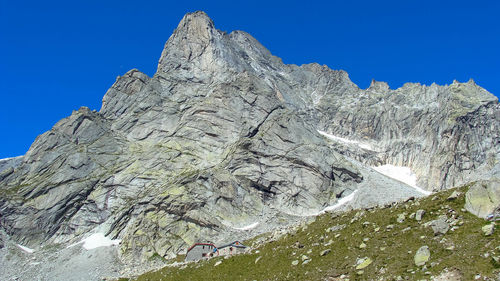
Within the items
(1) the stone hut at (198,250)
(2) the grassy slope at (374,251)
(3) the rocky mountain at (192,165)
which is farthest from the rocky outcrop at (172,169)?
(2) the grassy slope at (374,251)

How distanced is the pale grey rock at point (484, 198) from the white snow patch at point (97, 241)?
89.9 meters

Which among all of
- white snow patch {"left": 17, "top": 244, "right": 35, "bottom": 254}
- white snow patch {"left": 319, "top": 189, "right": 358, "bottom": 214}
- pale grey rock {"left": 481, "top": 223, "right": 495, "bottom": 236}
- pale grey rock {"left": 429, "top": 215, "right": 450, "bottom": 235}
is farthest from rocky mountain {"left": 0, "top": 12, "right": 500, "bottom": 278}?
pale grey rock {"left": 481, "top": 223, "right": 495, "bottom": 236}

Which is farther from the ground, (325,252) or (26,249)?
(26,249)

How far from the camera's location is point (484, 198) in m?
27.1

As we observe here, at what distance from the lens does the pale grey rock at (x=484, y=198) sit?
26.4 m

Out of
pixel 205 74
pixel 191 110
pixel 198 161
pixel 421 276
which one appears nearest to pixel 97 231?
pixel 198 161

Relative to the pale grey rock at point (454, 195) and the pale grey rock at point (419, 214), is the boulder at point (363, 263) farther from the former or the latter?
the pale grey rock at point (454, 195)

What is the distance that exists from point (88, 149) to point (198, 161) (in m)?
38.8

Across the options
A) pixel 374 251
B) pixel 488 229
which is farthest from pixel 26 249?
pixel 488 229

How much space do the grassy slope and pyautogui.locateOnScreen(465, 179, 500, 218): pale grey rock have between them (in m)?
0.73

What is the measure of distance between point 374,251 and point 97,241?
90.0 metres

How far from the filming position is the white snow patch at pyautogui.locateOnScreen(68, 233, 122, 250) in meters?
99.8

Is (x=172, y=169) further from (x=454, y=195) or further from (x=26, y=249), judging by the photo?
(x=454, y=195)

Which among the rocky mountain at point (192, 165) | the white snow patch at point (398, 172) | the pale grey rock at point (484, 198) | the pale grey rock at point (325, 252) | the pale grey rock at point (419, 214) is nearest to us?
the pale grey rock at point (484, 198)
